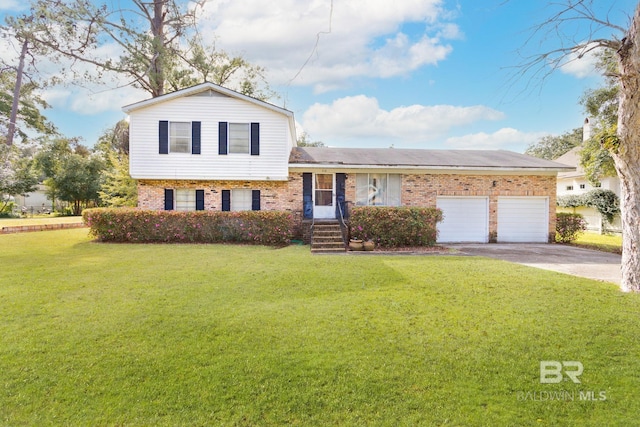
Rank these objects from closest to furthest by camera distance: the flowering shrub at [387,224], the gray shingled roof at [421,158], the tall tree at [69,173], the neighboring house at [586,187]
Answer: the flowering shrub at [387,224], the gray shingled roof at [421,158], the neighboring house at [586,187], the tall tree at [69,173]

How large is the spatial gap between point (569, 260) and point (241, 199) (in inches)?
477

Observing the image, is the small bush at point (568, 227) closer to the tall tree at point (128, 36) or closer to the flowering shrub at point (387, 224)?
the flowering shrub at point (387, 224)

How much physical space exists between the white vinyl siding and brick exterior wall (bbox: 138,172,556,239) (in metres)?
0.64

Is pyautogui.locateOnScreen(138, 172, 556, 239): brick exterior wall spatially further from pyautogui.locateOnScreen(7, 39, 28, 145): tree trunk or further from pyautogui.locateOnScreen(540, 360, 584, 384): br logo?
pyautogui.locateOnScreen(7, 39, 28, 145): tree trunk

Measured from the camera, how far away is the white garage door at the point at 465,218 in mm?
14203

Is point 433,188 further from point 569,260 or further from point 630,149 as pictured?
point 630,149

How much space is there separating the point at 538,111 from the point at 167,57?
66.5 ft

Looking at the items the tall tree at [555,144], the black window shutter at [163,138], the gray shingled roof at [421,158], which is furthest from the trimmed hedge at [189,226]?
the tall tree at [555,144]

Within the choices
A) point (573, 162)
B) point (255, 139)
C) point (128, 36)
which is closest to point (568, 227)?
point (573, 162)

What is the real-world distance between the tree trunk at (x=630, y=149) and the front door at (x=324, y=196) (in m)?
9.64

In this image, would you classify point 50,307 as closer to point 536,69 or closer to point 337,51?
point 337,51

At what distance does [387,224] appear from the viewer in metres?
11.6

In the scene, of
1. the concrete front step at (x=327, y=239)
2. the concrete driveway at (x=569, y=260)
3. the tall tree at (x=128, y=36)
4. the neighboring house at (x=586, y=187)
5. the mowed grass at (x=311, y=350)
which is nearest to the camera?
the mowed grass at (x=311, y=350)

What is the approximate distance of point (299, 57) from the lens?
21.4 ft
